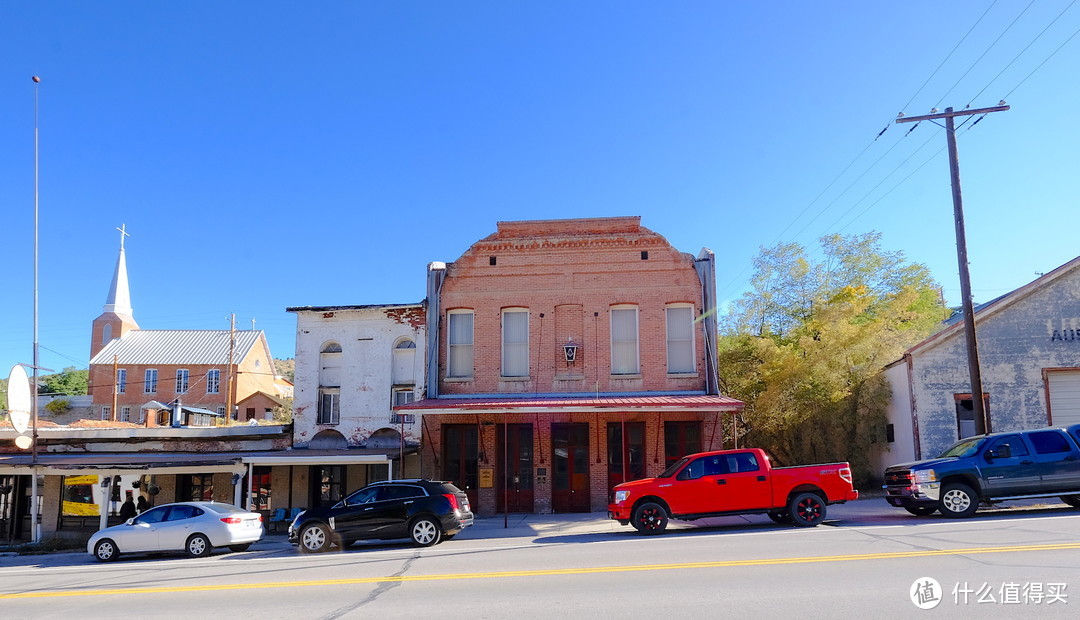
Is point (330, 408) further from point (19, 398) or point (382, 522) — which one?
point (382, 522)

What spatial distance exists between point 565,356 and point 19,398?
15.2 m

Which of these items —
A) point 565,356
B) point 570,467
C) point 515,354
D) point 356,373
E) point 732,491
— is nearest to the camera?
point 732,491

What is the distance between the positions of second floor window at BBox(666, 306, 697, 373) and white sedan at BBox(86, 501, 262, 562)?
40.8 feet

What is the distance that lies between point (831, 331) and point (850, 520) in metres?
9.22

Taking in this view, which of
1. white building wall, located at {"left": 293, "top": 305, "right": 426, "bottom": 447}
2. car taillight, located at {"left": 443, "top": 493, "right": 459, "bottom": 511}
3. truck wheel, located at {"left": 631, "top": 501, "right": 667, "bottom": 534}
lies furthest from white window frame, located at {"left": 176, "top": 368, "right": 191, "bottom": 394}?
truck wheel, located at {"left": 631, "top": 501, "right": 667, "bottom": 534}

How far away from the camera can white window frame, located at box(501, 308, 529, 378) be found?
23.1 meters

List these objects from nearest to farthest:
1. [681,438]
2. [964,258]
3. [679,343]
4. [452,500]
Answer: [452,500] < [964,258] < [681,438] < [679,343]

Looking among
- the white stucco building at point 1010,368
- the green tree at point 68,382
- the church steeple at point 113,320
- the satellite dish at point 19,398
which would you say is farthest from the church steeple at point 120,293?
the white stucco building at point 1010,368

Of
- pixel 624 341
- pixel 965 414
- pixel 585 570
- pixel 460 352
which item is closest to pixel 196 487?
pixel 460 352

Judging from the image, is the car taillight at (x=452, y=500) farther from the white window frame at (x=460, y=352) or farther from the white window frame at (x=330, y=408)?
the white window frame at (x=330, y=408)

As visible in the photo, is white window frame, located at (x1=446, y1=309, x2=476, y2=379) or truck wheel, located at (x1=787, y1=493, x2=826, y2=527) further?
white window frame, located at (x1=446, y1=309, x2=476, y2=379)

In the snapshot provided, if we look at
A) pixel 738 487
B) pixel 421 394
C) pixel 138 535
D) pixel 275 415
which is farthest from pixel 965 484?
pixel 275 415

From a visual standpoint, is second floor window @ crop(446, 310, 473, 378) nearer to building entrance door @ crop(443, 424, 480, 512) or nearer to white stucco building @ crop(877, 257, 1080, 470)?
building entrance door @ crop(443, 424, 480, 512)

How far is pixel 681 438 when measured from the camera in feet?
72.8
